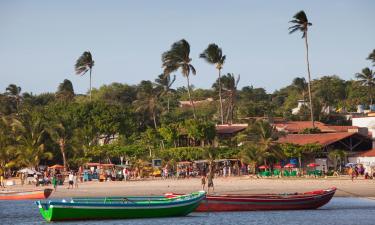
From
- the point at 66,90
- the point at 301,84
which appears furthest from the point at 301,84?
the point at 66,90

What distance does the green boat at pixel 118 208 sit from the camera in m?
34.7

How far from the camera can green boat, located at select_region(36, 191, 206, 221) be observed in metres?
34.7

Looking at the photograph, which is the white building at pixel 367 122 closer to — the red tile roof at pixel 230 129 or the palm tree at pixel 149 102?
the red tile roof at pixel 230 129

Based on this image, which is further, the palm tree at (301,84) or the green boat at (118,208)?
the palm tree at (301,84)

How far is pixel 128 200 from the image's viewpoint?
36.6 meters

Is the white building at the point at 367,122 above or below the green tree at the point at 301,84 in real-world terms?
below

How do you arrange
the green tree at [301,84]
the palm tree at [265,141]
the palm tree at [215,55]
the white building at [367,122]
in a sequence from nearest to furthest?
the palm tree at [265,141] → the white building at [367,122] → the palm tree at [215,55] → the green tree at [301,84]

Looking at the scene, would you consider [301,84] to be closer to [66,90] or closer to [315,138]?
[66,90]

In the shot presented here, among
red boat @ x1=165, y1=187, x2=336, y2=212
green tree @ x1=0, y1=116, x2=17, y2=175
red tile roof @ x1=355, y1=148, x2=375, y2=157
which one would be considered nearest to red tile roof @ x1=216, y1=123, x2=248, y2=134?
red tile roof @ x1=355, y1=148, x2=375, y2=157

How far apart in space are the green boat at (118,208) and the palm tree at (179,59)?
6175 cm

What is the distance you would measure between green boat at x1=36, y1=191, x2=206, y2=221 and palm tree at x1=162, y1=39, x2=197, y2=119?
61.7 metres

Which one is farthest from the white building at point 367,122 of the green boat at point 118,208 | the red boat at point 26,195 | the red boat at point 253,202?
the green boat at point 118,208

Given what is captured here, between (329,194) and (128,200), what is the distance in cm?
1011

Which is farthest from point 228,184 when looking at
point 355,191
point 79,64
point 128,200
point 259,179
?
point 79,64
